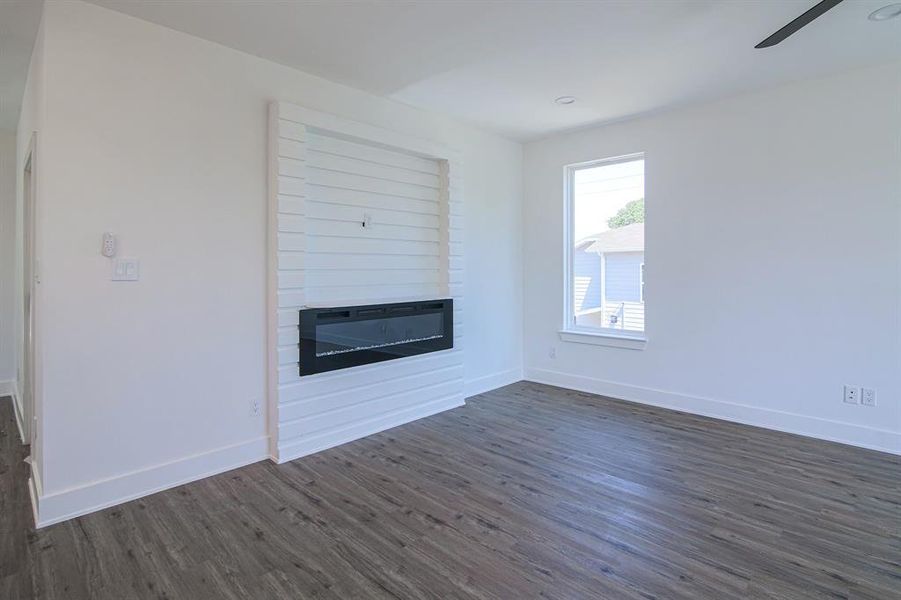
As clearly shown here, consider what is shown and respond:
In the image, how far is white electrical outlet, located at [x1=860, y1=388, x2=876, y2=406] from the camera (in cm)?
333

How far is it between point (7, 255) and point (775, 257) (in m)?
7.12

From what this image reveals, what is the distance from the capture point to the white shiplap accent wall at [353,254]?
317 cm

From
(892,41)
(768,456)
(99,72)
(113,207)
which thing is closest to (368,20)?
(99,72)

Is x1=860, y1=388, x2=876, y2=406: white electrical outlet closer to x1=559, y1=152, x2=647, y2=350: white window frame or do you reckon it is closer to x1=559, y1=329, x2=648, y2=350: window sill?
x1=559, y1=329, x2=648, y2=350: window sill

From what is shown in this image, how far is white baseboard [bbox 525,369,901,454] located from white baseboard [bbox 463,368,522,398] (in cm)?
33

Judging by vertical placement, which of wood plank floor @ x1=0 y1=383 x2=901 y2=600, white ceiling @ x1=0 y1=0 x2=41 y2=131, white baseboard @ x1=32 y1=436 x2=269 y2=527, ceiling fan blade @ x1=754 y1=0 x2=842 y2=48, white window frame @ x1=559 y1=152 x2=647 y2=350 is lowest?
wood plank floor @ x1=0 y1=383 x2=901 y2=600

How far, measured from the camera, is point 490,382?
16.4 ft

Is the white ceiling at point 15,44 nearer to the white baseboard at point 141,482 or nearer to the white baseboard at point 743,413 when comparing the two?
the white baseboard at point 141,482

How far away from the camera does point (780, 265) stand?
12.2 ft

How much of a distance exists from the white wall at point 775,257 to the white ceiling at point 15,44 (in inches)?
173

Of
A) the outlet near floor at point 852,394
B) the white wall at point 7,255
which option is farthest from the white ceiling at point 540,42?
the white wall at point 7,255

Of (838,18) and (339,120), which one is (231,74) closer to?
(339,120)

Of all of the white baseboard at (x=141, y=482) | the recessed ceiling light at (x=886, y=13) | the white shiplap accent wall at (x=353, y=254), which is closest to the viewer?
the white baseboard at (x=141, y=482)

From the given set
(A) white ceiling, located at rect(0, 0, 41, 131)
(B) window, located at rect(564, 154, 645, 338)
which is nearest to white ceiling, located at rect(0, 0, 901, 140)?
(A) white ceiling, located at rect(0, 0, 41, 131)
